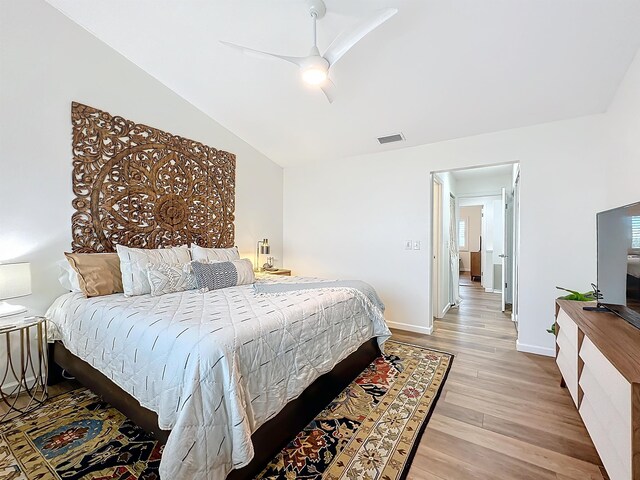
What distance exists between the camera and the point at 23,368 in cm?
224

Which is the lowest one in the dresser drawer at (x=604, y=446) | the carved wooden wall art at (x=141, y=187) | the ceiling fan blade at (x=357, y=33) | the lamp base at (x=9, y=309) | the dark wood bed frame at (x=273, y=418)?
the dark wood bed frame at (x=273, y=418)

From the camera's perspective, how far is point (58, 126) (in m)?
2.51

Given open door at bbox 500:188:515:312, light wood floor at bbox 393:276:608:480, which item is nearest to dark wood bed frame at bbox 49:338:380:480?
light wood floor at bbox 393:276:608:480

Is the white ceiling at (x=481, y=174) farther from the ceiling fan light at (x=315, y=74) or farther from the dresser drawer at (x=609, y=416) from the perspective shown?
the dresser drawer at (x=609, y=416)

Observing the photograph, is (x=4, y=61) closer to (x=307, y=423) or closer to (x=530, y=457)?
(x=307, y=423)

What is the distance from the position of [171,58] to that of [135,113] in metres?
0.66

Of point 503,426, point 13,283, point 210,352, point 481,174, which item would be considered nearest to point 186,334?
point 210,352

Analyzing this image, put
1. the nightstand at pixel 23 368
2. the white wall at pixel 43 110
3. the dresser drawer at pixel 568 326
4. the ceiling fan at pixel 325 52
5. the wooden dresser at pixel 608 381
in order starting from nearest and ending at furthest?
the wooden dresser at pixel 608 381, the ceiling fan at pixel 325 52, the dresser drawer at pixel 568 326, the nightstand at pixel 23 368, the white wall at pixel 43 110

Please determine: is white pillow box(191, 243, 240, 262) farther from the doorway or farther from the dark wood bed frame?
the doorway

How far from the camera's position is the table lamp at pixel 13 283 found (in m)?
1.95

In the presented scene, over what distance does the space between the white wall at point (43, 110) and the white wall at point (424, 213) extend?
2630mm

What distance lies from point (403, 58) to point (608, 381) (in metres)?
2.50

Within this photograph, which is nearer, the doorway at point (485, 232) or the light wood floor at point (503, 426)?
the light wood floor at point (503, 426)

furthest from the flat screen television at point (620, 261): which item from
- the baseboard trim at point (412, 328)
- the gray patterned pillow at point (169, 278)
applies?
the gray patterned pillow at point (169, 278)
